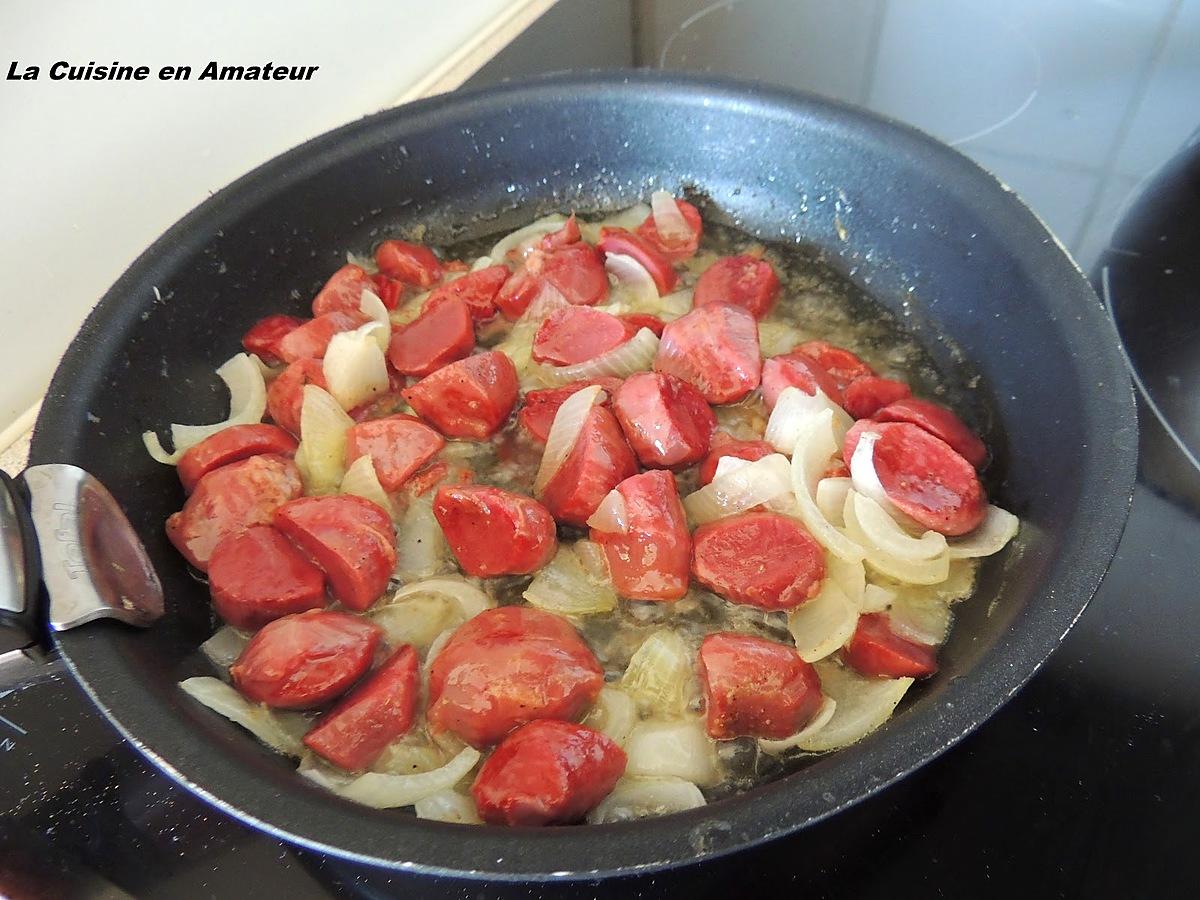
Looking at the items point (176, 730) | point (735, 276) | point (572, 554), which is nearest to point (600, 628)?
point (572, 554)

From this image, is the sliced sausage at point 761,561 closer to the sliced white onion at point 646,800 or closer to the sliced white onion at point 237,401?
the sliced white onion at point 646,800

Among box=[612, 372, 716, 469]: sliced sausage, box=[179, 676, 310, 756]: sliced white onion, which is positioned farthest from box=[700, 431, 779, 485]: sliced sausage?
box=[179, 676, 310, 756]: sliced white onion

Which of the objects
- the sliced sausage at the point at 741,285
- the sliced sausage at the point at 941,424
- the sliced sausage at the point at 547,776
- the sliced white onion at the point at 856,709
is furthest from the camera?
the sliced sausage at the point at 741,285

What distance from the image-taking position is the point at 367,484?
4.17ft

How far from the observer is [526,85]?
1564 mm

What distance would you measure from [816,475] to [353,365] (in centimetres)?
67

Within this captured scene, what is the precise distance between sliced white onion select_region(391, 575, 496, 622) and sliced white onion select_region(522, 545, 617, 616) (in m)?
0.05

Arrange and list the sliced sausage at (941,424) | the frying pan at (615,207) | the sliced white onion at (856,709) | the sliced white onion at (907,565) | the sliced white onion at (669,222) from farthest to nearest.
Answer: the sliced white onion at (669,222)
the sliced sausage at (941,424)
the sliced white onion at (907,565)
the sliced white onion at (856,709)
the frying pan at (615,207)

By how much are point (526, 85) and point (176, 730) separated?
113cm

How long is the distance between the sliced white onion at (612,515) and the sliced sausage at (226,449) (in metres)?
0.46

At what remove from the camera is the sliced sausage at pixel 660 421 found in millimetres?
1267

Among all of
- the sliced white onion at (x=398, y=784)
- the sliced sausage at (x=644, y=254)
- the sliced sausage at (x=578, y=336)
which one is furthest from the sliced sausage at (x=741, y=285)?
the sliced white onion at (x=398, y=784)

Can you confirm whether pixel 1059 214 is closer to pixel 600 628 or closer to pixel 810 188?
pixel 810 188

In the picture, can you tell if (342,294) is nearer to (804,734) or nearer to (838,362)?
(838,362)
